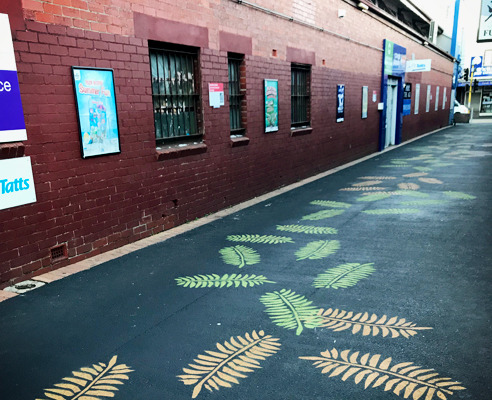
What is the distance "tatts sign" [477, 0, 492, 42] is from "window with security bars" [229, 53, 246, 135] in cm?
433

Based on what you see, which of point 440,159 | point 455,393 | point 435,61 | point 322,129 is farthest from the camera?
point 435,61

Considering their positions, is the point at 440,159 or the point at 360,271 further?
the point at 440,159

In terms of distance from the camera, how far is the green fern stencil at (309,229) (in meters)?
6.04

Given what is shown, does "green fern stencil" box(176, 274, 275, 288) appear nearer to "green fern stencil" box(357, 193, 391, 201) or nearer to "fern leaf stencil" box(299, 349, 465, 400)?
"fern leaf stencil" box(299, 349, 465, 400)

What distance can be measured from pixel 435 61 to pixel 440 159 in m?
14.1

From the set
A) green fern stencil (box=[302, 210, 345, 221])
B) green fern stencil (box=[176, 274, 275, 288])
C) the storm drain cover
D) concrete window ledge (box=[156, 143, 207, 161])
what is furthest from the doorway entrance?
the storm drain cover

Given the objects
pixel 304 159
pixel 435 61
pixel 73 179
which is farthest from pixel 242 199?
pixel 435 61

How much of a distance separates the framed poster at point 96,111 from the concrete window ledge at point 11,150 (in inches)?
29.3

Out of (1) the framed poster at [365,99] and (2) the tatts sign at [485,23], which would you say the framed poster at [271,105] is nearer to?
(2) the tatts sign at [485,23]

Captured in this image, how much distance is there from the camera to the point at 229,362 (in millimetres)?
2980

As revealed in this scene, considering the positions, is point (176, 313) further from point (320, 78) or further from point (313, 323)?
point (320, 78)

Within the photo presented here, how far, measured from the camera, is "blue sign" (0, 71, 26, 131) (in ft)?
13.6

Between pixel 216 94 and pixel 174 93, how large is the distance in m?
0.91

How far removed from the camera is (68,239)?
198 inches
